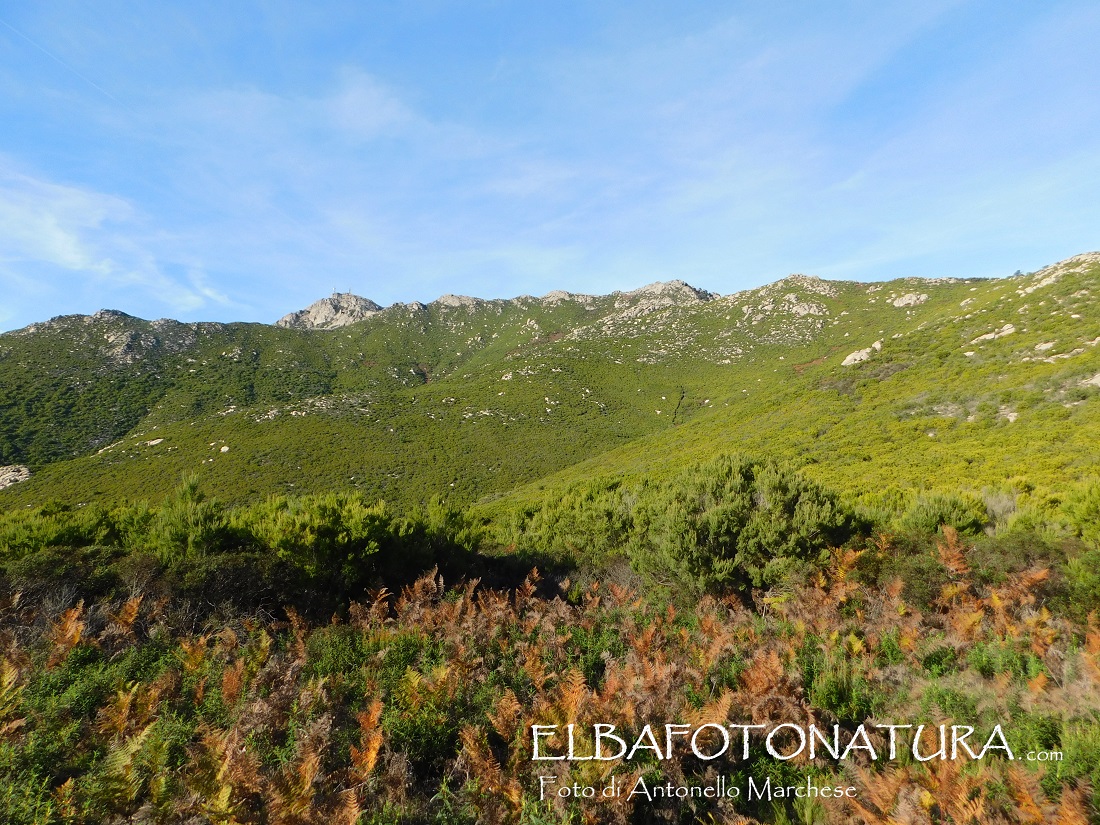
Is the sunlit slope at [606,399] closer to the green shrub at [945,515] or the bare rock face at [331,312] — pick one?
the green shrub at [945,515]

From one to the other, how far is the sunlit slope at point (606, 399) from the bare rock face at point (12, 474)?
99cm

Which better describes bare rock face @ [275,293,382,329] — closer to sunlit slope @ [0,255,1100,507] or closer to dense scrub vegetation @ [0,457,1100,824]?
sunlit slope @ [0,255,1100,507]

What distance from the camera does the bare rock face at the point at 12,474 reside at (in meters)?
33.6

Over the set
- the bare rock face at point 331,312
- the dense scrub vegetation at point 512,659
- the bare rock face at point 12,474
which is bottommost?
the dense scrub vegetation at point 512,659

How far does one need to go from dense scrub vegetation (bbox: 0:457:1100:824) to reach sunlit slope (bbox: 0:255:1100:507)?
6.74 metres

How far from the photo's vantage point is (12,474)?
34.6 metres

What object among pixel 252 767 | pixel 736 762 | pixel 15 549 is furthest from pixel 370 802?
pixel 15 549

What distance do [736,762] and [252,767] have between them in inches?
167

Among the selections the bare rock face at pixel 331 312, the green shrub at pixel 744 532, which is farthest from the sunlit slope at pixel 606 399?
the bare rock face at pixel 331 312

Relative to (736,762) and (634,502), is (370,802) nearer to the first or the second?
(736,762)

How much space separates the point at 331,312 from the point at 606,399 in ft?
348

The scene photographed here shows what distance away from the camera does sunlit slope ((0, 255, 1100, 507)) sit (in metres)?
19.7

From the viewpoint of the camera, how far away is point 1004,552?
27.2 ft

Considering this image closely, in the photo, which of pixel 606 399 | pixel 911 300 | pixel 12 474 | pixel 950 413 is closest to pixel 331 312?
pixel 12 474
